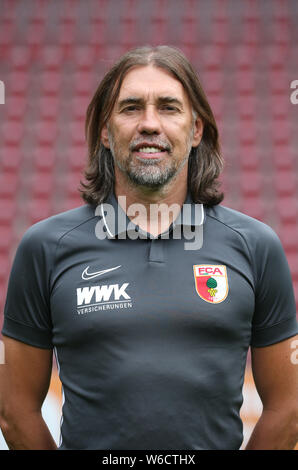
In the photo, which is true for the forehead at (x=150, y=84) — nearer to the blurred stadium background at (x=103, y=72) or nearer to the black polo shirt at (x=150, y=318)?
the black polo shirt at (x=150, y=318)

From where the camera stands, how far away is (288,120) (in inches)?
175

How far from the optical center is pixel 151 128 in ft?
4.66

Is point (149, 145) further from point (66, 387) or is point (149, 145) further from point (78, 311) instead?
point (66, 387)

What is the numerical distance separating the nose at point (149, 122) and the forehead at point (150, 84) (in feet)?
0.12

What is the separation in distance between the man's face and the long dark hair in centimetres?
3

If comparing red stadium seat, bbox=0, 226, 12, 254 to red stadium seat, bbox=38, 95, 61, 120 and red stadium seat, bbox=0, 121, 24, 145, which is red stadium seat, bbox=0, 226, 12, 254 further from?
red stadium seat, bbox=38, 95, 61, 120

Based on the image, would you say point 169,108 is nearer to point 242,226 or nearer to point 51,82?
point 242,226

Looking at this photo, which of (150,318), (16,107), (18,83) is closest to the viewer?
(150,318)

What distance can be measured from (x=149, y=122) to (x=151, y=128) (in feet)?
0.05

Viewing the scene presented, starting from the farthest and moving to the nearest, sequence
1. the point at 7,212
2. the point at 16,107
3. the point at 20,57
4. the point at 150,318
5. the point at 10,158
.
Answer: the point at 20,57
the point at 16,107
the point at 10,158
the point at 7,212
the point at 150,318

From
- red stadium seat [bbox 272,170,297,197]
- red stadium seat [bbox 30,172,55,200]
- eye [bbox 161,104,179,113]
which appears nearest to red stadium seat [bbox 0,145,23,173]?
red stadium seat [bbox 30,172,55,200]

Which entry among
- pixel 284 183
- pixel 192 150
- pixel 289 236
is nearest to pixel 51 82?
pixel 284 183
